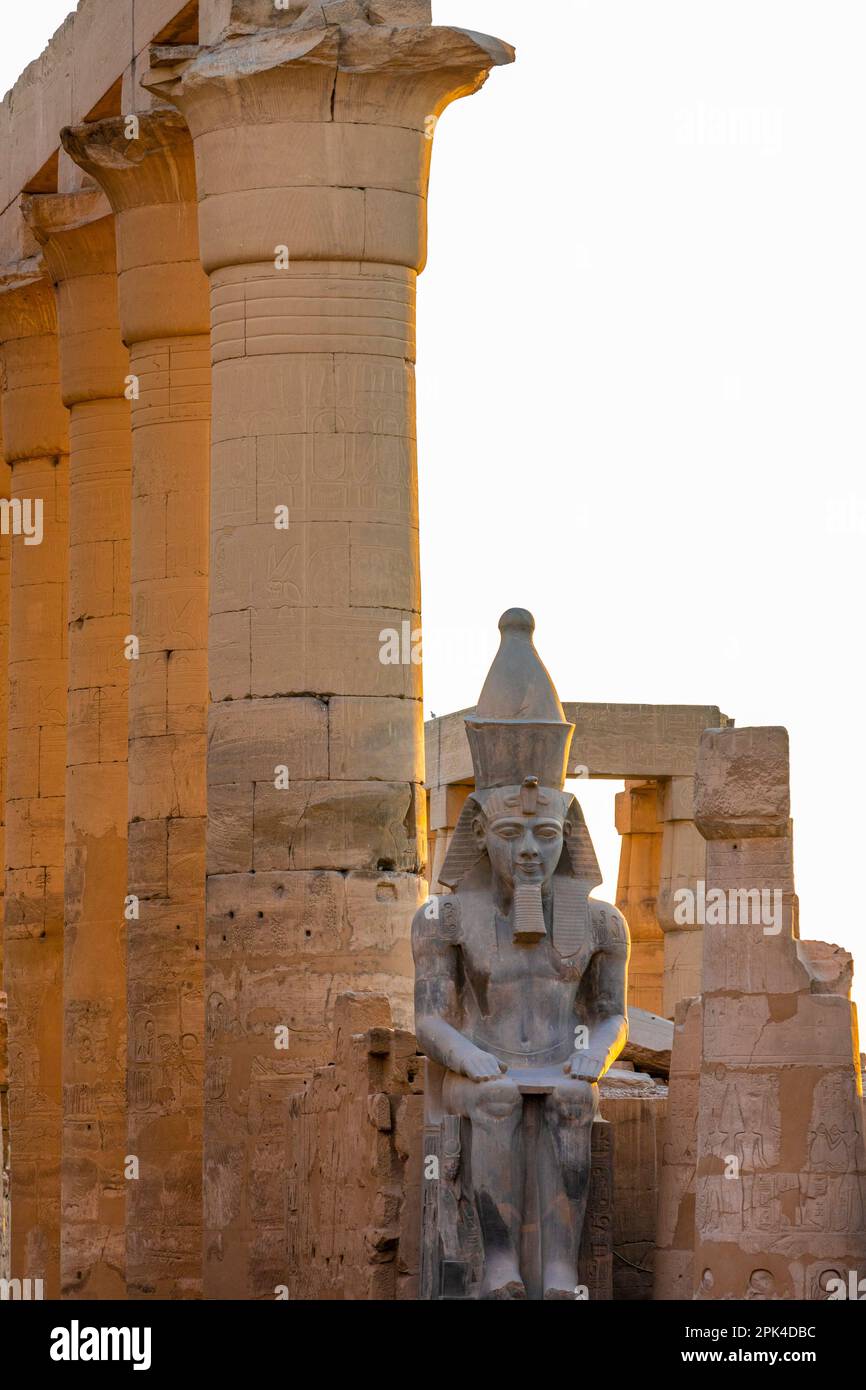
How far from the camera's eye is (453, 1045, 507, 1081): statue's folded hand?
1780 centimetres

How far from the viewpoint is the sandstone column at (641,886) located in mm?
39750

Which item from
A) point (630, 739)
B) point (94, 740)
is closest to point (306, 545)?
point (94, 740)

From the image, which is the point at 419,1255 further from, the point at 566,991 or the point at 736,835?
the point at 736,835

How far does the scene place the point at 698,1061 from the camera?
59.2 ft

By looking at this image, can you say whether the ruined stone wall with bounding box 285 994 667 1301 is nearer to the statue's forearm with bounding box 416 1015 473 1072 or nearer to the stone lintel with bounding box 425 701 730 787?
the statue's forearm with bounding box 416 1015 473 1072

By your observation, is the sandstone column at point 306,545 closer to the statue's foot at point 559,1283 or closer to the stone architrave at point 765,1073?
the statue's foot at point 559,1283

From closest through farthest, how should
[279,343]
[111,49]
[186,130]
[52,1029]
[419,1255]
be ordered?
[419,1255] < [279,343] < [186,130] < [111,49] < [52,1029]

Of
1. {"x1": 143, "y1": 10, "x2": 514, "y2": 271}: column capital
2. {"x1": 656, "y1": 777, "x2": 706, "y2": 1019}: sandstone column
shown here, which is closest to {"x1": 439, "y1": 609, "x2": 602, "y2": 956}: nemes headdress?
{"x1": 143, "y1": 10, "x2": 514, "y2": 271}: column capital

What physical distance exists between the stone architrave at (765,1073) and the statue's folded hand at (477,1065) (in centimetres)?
109

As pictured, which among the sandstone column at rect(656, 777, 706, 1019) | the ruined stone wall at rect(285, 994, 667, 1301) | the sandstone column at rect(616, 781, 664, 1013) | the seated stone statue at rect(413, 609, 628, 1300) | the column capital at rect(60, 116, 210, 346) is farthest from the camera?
the sandstone column at rect(616, 781, 664, 1013)

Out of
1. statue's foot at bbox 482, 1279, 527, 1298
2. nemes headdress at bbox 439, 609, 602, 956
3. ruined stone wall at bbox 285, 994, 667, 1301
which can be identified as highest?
nemes headdress at bbox 439, 609, 602, 956

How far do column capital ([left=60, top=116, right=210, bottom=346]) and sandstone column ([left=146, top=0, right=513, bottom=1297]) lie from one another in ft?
10.7

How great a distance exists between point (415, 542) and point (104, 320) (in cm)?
749

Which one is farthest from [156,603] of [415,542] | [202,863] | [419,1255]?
[419,1255]
